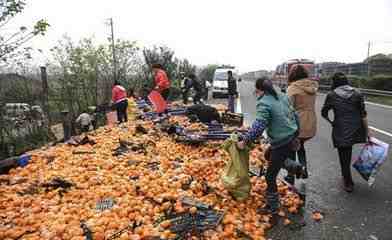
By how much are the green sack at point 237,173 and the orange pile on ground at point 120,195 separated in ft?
0.47

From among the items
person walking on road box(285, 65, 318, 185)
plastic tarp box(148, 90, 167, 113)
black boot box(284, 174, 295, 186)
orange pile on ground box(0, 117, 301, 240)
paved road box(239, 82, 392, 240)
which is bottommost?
paved road box(239, 82, 392, 240)

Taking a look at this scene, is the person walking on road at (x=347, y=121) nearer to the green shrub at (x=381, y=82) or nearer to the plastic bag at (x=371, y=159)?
the plastic bag at (x=371, y=159)

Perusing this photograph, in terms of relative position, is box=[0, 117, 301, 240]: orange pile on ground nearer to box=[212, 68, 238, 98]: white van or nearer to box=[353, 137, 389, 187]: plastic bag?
box=[353, 137, 389, 187]: plastic bag

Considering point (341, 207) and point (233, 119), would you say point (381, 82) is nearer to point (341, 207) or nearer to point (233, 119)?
point (233, 119)

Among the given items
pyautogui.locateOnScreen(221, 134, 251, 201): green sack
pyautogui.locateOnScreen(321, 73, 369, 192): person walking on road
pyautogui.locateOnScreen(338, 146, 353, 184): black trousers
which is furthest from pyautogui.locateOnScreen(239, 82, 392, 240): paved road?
pyautogui.locateOnScreen(221, 134, 251, 201): green sack

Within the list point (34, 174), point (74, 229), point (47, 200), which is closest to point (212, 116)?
point (34, 174)

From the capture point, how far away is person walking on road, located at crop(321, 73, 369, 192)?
221 inches

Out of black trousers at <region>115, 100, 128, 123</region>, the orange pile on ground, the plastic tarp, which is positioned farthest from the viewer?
black trousers at <region>115, 100, 128, 123</region>

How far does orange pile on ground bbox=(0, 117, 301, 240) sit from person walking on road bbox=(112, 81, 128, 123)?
5278 mm

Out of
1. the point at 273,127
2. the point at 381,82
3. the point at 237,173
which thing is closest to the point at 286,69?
the point at 381,82

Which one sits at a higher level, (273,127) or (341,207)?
(273,127)

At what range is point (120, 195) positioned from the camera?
4949mm

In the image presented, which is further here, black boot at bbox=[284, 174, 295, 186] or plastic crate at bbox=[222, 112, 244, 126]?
plastic crate at bbox=[222, 112, 244, 126]

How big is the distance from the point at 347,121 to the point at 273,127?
72.5 inches
